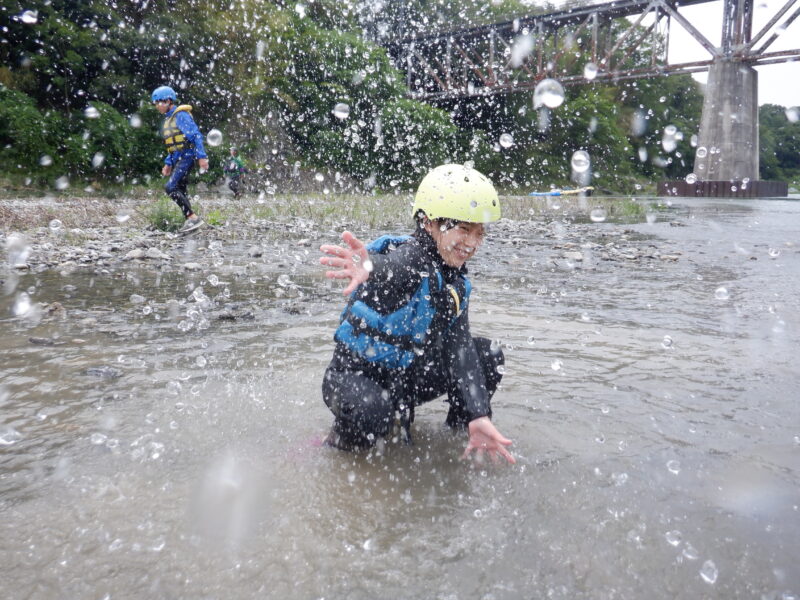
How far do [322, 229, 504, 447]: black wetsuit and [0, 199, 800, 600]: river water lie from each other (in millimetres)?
192

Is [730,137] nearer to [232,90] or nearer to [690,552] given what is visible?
[232,90]

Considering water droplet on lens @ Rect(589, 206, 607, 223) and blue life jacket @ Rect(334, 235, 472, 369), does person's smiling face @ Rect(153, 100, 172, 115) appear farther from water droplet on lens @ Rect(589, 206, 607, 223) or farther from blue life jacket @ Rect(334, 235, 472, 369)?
water droplet on lens @ Rect(589, 206, 607, 223)

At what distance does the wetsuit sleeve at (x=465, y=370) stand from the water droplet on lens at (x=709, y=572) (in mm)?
946

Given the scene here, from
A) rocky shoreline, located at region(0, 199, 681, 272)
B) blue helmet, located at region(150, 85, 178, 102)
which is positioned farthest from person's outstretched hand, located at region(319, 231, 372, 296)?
blue helmet, located at region(150, 85, 178, 102)

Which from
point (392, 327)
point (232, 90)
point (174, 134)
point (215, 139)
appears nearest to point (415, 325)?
point (392, 327)

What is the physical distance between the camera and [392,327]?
8.97 ft

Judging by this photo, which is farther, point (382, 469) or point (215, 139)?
point (215, 139)

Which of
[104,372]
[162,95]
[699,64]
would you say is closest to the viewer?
[104,372]

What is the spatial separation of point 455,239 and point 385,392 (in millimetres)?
738

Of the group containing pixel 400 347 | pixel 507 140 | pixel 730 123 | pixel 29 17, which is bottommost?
pixel 400 347

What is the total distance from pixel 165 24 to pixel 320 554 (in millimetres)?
25572

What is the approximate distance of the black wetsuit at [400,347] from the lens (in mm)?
2652

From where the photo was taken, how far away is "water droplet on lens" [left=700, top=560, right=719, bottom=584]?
1812mm

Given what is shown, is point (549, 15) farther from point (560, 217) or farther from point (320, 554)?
point (320, 554)
